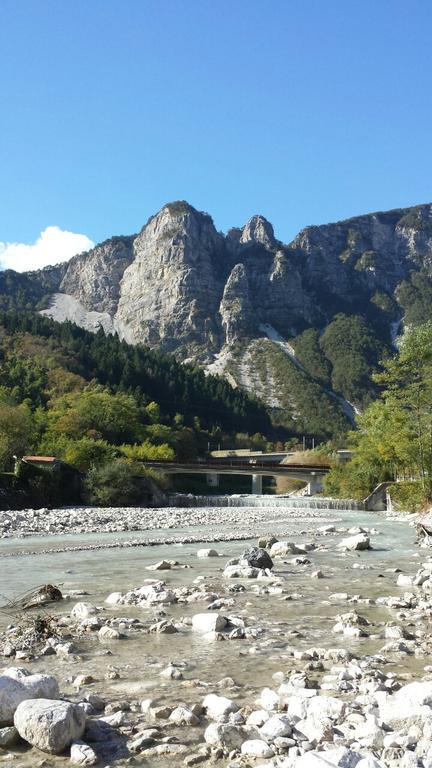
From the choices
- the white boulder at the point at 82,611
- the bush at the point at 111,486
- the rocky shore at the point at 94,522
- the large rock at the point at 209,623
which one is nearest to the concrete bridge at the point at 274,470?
the bush at the point at 111,486

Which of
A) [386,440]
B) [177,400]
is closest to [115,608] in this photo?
[386,440]

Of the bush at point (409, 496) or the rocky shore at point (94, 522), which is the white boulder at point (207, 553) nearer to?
the rocky shore at point (94, 522)

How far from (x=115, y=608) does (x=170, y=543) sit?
15.4 m

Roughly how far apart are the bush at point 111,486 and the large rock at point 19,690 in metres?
52.4

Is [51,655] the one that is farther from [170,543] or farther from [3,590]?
[170,543]

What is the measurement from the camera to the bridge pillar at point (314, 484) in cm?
9274

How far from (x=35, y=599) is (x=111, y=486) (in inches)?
1847

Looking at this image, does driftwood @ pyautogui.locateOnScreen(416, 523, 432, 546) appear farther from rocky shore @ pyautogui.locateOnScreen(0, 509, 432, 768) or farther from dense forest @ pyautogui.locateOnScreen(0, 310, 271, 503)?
dense forest @ pyautogui.locateOnScreen(0, 310, 271, 503)

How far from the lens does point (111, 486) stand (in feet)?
194

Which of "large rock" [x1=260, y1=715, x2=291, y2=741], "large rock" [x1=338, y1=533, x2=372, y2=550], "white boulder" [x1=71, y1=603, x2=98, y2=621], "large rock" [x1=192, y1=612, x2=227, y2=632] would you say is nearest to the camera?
"large rock" [x1=260, y1=715, x2=291, y2=741]

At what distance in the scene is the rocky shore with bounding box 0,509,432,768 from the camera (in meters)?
5.59

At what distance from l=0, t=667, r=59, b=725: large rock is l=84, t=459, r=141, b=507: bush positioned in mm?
52408

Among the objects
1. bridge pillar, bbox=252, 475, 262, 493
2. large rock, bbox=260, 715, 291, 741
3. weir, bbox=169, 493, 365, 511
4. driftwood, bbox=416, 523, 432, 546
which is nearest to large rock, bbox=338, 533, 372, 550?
driftwood, bbox=416, 523, 432, 546

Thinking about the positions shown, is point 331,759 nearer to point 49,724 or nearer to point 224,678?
point 49,724
